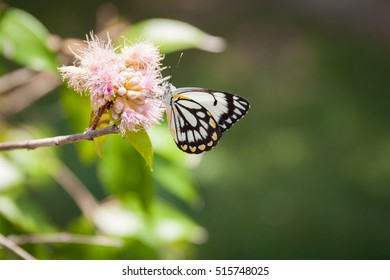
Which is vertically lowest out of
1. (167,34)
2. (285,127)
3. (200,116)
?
(200,116)

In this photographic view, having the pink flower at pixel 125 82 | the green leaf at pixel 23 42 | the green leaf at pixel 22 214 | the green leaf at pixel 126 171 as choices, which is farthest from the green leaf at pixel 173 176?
the pink flower at pixel 125 82

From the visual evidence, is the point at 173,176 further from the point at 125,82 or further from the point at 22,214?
the point at 125,82

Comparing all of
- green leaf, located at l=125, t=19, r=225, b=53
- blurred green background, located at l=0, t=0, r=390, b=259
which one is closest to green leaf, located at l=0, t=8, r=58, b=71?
green leaf, located at l=125, t=19, r=225, b=53

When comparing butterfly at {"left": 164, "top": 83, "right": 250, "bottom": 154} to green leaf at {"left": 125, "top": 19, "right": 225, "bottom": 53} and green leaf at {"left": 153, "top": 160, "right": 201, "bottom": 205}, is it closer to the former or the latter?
green leaf at {"left": 125, "top": 19, "right": 225, "bottom": 53}

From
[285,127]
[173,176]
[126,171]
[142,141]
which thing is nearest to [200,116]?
[142,141]

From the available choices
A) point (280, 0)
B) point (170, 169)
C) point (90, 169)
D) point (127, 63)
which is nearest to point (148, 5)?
point (280, 0)

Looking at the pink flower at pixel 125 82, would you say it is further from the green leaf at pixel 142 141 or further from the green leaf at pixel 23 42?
the green leaf at pixel 23 42
